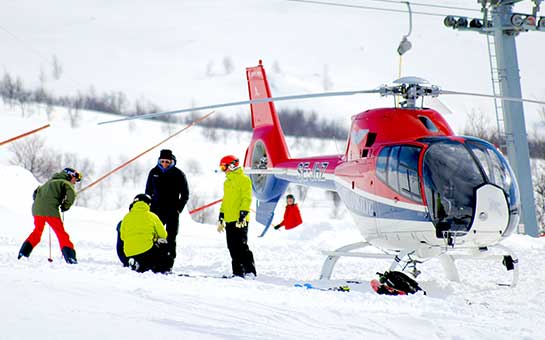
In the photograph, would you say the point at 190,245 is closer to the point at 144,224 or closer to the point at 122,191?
the point at 144,224

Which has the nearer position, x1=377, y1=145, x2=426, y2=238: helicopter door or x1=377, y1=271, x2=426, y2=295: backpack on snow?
x1=377, y1=271, x2=426, y2=295: backpack on snow

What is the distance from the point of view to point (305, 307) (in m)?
5.70

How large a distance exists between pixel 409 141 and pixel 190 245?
7305 millimetres

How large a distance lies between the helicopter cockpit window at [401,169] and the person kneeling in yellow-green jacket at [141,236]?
317cm

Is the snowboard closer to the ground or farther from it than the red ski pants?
closer to the ground

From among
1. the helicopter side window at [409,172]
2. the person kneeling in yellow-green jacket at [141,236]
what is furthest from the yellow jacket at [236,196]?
the helicopter side window at [409,172]

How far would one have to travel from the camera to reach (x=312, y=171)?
13.2 m

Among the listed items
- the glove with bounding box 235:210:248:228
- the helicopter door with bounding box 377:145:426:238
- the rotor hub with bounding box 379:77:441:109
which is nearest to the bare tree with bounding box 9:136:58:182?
the glove with bounding box 235:210:248:228

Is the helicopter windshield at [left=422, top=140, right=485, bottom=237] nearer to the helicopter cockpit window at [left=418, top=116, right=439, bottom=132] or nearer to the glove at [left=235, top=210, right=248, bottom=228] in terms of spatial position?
the helicopter cockpit window at [left=418, top=116, right=439, bottom=132]

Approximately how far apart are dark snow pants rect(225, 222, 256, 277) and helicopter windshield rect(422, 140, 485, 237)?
2686 millimetres

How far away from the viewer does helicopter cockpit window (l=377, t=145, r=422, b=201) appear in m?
9.08

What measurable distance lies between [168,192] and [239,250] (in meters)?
1.44

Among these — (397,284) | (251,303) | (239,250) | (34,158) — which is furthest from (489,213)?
(34,158)

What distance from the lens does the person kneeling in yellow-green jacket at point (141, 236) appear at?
8773mm
